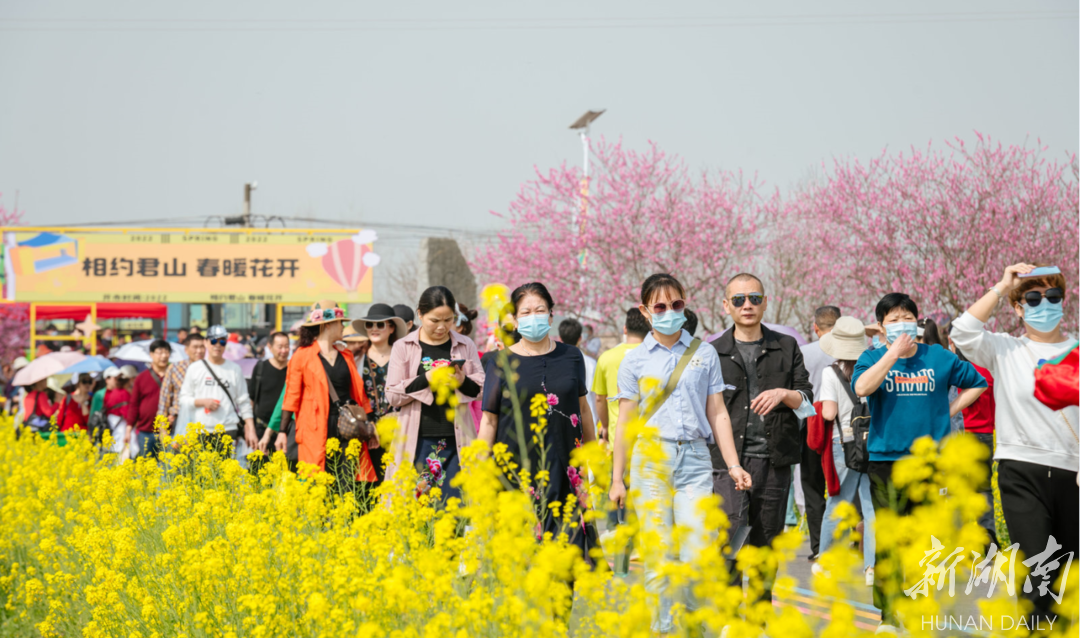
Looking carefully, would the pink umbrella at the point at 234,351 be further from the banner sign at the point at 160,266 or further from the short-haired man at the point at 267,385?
the short-haired man at the point at 267,385

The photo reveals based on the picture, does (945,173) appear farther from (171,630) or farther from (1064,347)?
(171,630)

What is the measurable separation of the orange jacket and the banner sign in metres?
16.6

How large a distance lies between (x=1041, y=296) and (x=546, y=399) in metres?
2.22

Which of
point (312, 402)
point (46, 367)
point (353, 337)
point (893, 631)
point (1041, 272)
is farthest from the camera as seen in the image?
point (46, 367)

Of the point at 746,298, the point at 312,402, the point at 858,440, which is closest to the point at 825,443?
the point at 858,440

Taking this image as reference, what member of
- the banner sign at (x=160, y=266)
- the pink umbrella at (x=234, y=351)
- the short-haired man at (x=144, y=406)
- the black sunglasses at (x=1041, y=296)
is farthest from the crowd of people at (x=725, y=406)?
the banner sign at (x=160, y=266)

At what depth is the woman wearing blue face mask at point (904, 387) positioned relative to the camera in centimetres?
496

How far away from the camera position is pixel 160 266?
938 inches

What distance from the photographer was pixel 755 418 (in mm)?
5098

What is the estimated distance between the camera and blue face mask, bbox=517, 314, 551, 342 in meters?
4.94

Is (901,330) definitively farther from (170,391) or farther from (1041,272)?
(170,391)

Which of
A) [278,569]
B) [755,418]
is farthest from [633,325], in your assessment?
[278,569]

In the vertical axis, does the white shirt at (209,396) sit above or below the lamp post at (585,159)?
below

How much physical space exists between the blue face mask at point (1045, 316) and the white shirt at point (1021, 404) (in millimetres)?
99
